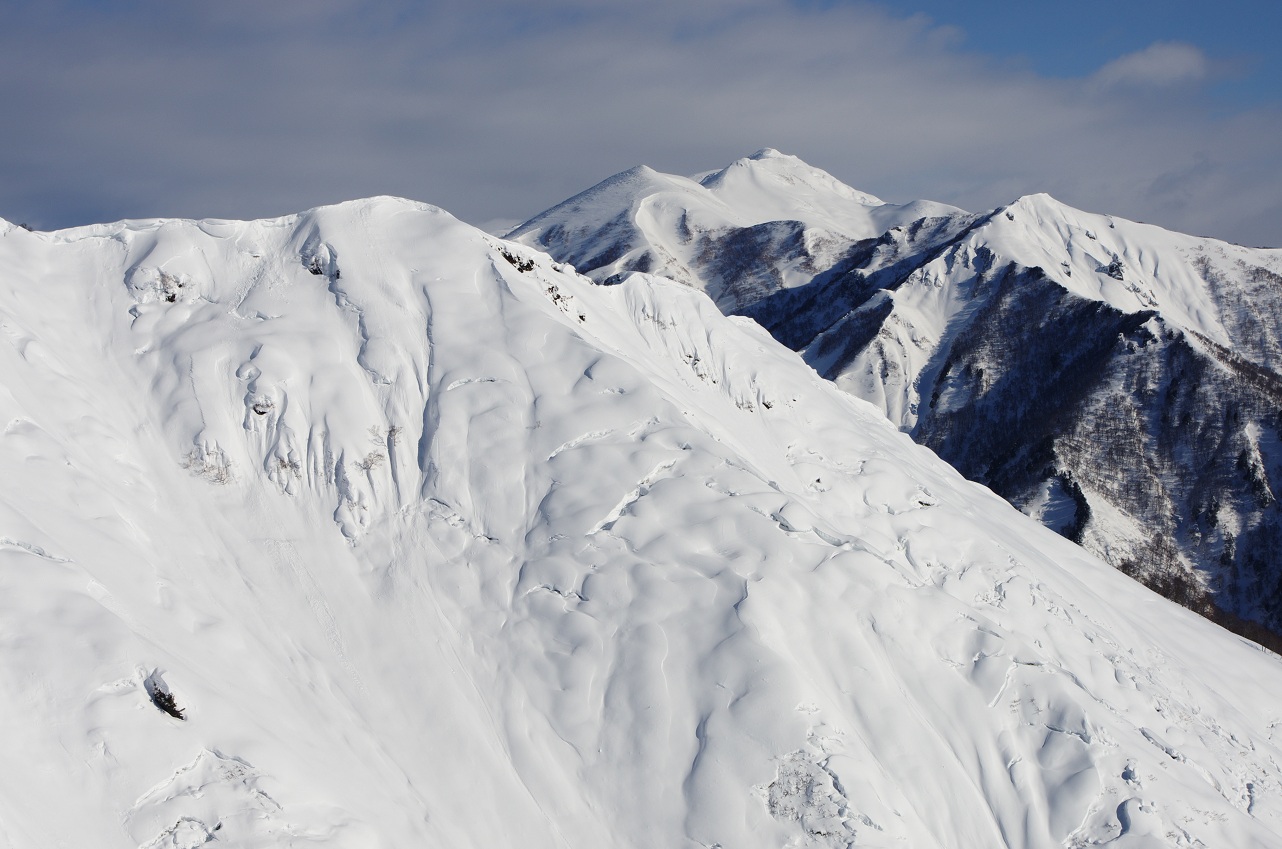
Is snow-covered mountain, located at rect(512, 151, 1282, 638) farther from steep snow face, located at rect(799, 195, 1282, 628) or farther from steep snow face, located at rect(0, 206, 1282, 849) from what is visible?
steep snow face, located at rect(0, 206, 1282, 849)

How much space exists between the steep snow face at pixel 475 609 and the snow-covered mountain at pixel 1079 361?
80209mm

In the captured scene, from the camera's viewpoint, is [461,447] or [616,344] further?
[616,344]

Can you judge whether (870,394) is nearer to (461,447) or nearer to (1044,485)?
(1044,485)

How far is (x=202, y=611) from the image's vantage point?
72.2ft

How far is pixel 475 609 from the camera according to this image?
78.5 feet

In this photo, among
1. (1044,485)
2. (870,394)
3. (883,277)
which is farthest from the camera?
(883,277)

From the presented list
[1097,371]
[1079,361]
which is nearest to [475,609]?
[1097,371]

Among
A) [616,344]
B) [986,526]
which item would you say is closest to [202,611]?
[616,344]

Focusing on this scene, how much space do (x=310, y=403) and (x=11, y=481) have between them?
8310 mm

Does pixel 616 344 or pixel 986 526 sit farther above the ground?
pixel 616 344

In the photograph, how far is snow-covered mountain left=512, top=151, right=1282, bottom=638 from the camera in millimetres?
103812

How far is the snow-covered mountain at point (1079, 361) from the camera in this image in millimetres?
103812

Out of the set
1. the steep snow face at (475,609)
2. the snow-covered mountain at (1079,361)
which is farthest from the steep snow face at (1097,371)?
the steep snow face at (475,609)

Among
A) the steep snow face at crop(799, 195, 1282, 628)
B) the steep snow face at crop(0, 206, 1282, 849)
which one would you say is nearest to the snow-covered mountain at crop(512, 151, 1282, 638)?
the steep snow face at crop(799, 195, 1282, 628)
